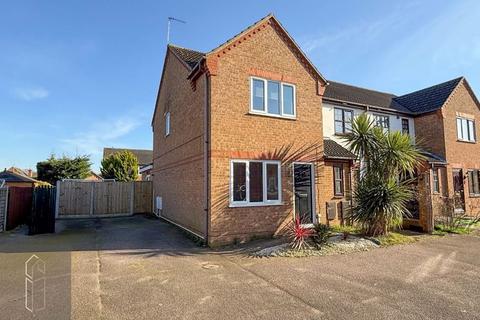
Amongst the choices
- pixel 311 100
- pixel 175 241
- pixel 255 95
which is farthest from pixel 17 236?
pixel 311 100

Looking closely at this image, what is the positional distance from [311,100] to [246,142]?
364 cm

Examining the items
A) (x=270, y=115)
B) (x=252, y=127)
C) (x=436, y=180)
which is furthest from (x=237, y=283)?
(x=436, y=180)

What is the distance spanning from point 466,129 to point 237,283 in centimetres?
2018

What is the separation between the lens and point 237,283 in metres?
6.55

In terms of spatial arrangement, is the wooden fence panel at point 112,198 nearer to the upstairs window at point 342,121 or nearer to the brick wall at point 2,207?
the brick wall at point 2,207

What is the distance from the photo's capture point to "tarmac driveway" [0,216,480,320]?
514cm

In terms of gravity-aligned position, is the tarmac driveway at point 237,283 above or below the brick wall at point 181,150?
below

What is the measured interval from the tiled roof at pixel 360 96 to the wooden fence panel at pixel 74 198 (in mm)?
15307

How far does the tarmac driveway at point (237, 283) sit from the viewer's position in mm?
5145

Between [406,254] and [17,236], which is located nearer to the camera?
[406,254]

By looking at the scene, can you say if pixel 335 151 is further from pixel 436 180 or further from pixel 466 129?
pixel 466 129

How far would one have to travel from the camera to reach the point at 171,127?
15.8 metres

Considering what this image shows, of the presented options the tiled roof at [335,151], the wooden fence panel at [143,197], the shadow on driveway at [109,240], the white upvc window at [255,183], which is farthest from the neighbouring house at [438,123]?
the wooden fence panel at [143,197]

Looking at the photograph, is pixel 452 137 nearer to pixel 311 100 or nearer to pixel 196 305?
pixel 311 100
